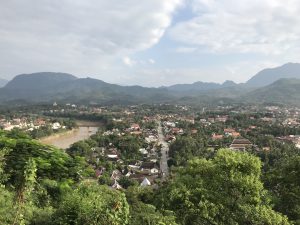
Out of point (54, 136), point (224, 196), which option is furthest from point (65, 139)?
point (224, 196)

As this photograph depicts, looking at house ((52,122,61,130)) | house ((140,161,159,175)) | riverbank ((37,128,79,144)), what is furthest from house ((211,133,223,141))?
house ((52,122,61,130))

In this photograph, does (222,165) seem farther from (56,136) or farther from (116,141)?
(56,136)

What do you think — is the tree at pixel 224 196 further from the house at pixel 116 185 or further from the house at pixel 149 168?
the house at pixel 149 168

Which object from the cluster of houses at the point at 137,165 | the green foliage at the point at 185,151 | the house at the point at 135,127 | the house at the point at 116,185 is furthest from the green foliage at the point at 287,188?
the house at the point at 135,127

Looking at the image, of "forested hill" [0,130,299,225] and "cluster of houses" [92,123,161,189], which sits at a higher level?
"forested hill" [0,130,299,225]

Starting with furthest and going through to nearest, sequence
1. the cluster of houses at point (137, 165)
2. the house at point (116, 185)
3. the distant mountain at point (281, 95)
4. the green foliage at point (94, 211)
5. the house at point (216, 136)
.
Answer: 1. the distant mountain at point (281, 95)
2. the house at point (216, 136)
3. the cluster of houses at point (137, 165)
4. the house at point (116, 185)
5. the green foliage at point (94, 211)

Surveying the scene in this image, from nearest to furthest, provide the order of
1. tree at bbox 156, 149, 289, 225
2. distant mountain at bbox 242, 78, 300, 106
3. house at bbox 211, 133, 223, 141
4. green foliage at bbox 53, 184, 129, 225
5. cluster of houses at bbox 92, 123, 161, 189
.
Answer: green foliage at bbox 53, 184, 129, 225 < tree at bbox 156, 149, 289, 225 < cluster of houses at bbox 92, 123, 161, 189 < house at bbox 211, 133, 223, 141 < distant mountain at bbox 242, 78, 300, 106

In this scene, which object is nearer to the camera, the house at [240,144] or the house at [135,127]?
the house at [240,144]

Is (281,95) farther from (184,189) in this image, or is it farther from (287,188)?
(184,189)

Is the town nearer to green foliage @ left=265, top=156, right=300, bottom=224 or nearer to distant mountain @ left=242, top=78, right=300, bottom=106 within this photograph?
green foliage @ left=265, top=156, right=300, bottom=224

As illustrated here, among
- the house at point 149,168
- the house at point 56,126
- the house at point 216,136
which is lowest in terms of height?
the house at point 149,168
